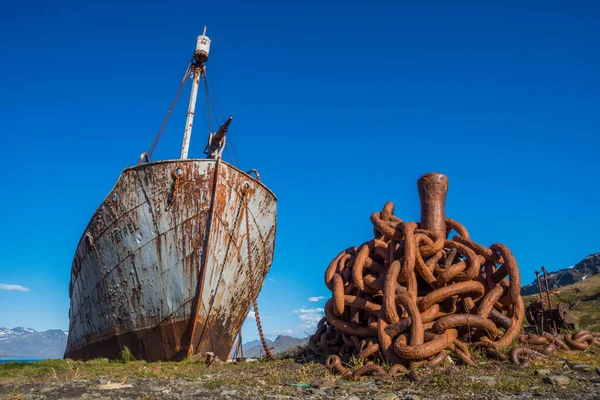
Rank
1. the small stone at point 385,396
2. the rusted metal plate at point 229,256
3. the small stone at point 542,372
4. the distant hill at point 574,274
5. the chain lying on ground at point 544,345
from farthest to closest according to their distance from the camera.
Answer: the distant hill at point 574,274, the rusted metal plate at point 229,256, the chain lying on ground at point 544,345, the small stone at point 542,372, the small stone at point 385,396

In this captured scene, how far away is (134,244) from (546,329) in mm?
8073

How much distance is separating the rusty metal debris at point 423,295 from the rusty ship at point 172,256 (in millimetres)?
4597

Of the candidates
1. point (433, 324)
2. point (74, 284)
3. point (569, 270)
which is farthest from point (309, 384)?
point (569, 270)

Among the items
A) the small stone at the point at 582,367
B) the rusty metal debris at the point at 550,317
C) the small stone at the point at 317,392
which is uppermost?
the rusty metal debris at the point at 550,317

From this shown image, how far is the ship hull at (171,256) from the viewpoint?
9.18 m

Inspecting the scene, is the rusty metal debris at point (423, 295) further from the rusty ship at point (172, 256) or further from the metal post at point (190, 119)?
the metal post at point (190, 119)

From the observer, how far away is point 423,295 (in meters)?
4.41

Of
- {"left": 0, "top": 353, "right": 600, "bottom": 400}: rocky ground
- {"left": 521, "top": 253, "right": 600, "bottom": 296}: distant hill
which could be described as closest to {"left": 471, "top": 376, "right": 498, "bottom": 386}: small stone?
{"left": 0, "top": 353, "right": 600, "bottom": 400}: rocky ground

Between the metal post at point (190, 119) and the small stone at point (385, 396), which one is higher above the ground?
the metal post at point (190, 119)

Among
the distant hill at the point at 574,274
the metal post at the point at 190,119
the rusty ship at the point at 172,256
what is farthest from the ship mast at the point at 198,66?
the distant hill at the point at 574,274

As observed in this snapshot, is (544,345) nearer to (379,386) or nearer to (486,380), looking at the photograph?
(486,380)

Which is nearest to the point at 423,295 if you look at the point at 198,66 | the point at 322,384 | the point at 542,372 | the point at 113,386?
the point at 542,372

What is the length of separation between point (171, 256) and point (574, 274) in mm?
74169

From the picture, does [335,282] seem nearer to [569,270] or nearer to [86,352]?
[86,352]
